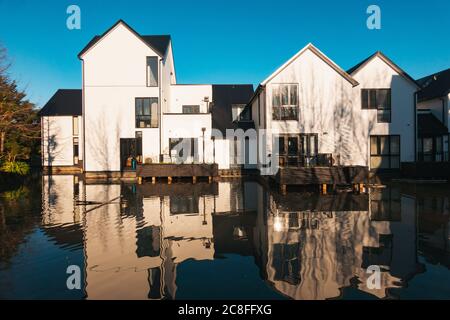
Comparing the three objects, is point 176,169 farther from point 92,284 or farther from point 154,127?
point 92,284

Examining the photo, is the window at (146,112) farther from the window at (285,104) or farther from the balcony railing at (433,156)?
the balcony railing at (433,156)

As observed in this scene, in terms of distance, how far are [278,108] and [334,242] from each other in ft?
43.0

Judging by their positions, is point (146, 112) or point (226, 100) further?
point (226, 100)

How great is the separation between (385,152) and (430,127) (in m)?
4.58

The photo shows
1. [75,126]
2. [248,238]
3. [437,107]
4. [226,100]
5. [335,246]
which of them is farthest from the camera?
[75,126]

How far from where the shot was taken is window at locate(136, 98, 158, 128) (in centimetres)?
2217

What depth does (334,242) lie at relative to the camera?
6.70 m

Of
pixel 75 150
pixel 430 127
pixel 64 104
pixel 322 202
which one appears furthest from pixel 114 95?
pixel 430 127

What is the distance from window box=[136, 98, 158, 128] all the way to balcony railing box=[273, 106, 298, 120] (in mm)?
8764

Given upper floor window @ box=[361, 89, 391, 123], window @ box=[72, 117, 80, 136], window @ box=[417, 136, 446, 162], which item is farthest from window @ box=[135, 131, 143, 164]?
window @ box=[417, 136, 446, 162]

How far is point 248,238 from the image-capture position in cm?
718

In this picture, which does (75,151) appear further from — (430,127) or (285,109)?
(430,127)

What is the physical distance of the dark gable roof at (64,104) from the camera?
32091mm
